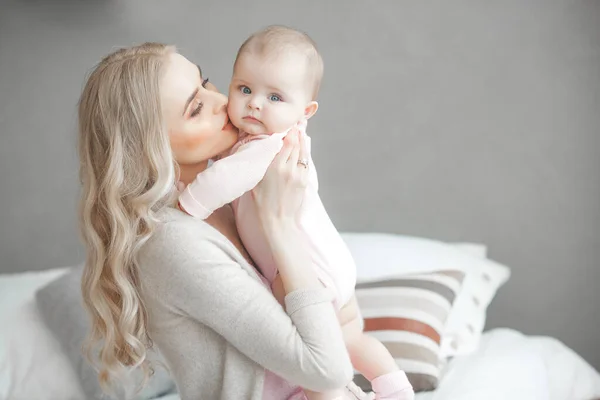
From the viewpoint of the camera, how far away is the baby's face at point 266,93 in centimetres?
149

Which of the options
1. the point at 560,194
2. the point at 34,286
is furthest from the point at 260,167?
the point at 560,194

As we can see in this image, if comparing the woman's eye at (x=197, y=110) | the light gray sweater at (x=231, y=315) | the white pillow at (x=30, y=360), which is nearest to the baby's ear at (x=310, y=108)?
the woman's eye at (x=197, y=110)

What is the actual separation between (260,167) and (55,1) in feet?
5.16

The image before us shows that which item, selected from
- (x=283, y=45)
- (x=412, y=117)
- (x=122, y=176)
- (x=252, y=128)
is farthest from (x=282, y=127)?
(x=412, y=117)

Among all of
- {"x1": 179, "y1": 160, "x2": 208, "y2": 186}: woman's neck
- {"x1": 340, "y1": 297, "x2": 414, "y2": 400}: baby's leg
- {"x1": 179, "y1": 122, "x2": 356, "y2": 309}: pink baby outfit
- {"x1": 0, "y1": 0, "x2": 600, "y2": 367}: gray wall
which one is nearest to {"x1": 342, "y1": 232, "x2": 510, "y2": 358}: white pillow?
{"x1": 0, "y1": 0, "x2": 600, "y2": 367}: gray wall

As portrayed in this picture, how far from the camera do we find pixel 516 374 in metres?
2.19

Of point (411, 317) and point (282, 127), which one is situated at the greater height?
point (282, 127)

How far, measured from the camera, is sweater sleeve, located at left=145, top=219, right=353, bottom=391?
4.33 ft

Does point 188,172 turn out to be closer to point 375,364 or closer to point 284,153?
point 284,153

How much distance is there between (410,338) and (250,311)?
976 mm

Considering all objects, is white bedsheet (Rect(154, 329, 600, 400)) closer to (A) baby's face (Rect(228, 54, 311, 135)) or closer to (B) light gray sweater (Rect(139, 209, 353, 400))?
(B) light gray sweater (Rect(139, 209, 353, 400))

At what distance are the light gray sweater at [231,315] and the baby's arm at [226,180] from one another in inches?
1.2

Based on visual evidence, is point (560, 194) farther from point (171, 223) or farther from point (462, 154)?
point (171, 223)

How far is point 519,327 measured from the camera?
2939 mm
